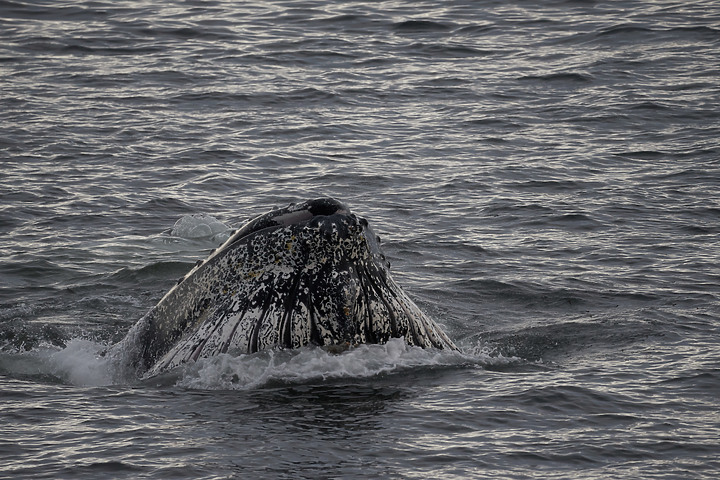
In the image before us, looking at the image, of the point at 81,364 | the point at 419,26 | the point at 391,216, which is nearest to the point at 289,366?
the point at 81,364

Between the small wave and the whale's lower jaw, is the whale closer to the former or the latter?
the whale's lower jaw

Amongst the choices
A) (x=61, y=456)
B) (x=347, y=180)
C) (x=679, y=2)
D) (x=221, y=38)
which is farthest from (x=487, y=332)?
(x=679, y=2)

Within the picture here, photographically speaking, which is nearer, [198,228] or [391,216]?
[198,228]

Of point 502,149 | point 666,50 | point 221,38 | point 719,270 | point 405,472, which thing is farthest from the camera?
point 221,38

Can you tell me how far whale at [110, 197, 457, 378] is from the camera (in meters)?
7.32

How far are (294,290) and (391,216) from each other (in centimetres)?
694

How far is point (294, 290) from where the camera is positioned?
24.1ft

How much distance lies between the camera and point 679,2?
1094 inches

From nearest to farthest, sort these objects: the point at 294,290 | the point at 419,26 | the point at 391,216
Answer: the point at 294,290, the point at 391,216, the point at 419,26

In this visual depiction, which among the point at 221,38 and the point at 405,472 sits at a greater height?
the point at 221,38

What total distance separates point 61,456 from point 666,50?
1916 centimetres

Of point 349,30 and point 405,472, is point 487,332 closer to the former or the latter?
point 405,472

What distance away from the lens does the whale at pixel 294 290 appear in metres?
7.32

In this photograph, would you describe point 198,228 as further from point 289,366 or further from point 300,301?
point 300,301
